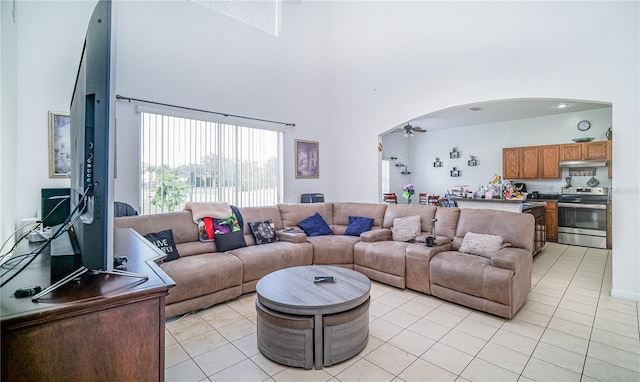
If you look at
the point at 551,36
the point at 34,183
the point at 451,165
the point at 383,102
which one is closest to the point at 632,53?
the point at 551,36

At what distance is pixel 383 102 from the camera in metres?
5.51

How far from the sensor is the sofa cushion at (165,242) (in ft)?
10.3

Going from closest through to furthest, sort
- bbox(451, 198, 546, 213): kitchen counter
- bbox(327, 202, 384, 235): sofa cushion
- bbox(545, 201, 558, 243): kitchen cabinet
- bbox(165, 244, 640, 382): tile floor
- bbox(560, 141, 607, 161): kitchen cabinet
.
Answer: bbox(165, 244, 640, 382): tile floor, bbox(327, 202, 384, 235): sofa cushion, bbox(451, 198, 546, 213): kitchen counter, bbox(560, 141, 607, 161): kitchen cabinet, bbox(545, 201, 558, 243): kitchen cabinet

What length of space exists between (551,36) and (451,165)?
541 cm

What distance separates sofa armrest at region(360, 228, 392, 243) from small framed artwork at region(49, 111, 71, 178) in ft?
12.6

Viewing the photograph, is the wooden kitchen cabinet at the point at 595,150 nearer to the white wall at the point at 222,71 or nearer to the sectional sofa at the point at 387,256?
the sectional sofa at the point at 387,256

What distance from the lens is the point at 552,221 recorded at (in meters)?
6.30

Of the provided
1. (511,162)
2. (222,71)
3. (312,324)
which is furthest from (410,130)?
(312,324)

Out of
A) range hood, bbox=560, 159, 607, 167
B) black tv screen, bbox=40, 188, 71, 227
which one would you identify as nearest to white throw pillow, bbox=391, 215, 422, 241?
black tv screen, bbox=40, 188, 71, 227

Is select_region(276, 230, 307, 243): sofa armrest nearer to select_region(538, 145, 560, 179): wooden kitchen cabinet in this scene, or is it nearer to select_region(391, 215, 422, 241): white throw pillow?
select_region(391, 215, 422, 241): white throw pillow

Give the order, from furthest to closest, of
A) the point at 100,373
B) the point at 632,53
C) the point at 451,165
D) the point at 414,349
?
the point at 451,165, the point at 632,53, the point at 414,349, the point at 100,373

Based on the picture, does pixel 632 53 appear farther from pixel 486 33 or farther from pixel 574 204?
pixel 574 204

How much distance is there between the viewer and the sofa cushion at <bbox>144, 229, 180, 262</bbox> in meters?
3.13

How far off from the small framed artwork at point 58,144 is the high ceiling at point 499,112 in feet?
17.3
